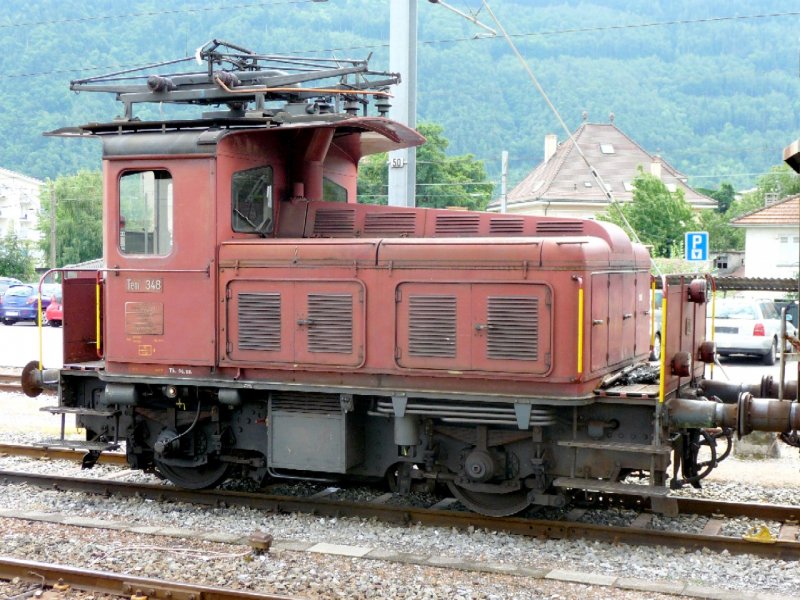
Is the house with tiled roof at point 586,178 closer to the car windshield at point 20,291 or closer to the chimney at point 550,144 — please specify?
the chimney at point 550,144

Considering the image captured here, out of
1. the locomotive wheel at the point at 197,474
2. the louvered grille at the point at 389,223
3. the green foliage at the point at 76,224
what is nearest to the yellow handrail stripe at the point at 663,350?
the louvered grille at the point at 389,223

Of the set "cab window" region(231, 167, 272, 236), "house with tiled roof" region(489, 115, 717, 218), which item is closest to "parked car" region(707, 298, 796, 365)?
"cab window" region(231, 167, 272, 236)

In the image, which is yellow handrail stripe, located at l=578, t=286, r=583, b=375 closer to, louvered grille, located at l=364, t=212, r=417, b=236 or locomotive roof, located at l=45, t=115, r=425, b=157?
louvered grille, located at l=364, t=212, r=417, b=236

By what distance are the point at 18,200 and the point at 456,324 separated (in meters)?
92.9

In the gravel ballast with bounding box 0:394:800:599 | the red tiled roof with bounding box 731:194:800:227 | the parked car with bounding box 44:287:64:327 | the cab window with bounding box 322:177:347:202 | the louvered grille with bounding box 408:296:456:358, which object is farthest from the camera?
the red tiled roof with bounding box 731:194:800:227

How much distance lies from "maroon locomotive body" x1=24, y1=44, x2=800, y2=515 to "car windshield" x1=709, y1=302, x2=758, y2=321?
15.0 metres

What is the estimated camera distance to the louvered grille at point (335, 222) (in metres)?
9.36

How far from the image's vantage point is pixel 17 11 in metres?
134

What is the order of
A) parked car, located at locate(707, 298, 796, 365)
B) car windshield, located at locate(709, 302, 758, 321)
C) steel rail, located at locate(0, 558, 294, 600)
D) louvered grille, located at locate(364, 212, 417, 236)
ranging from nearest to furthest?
steel rail, located at locate(0, 558, 294, 600)
louvered grille, located at locate(364, 212, 417, 236)
parked car, located at locate(707, 298, 796, 365)
car windshield, located at locate(709, 302, 758, 321)

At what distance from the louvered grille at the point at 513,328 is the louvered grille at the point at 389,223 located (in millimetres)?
1378

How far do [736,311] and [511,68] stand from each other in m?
135

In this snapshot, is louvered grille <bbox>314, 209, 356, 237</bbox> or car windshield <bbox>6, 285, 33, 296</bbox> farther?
car windshield <bbox>6, 285, 33, 296</bbox>

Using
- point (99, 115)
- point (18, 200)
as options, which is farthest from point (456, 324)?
point (99, 115)

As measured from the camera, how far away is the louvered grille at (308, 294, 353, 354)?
8.60 meters
